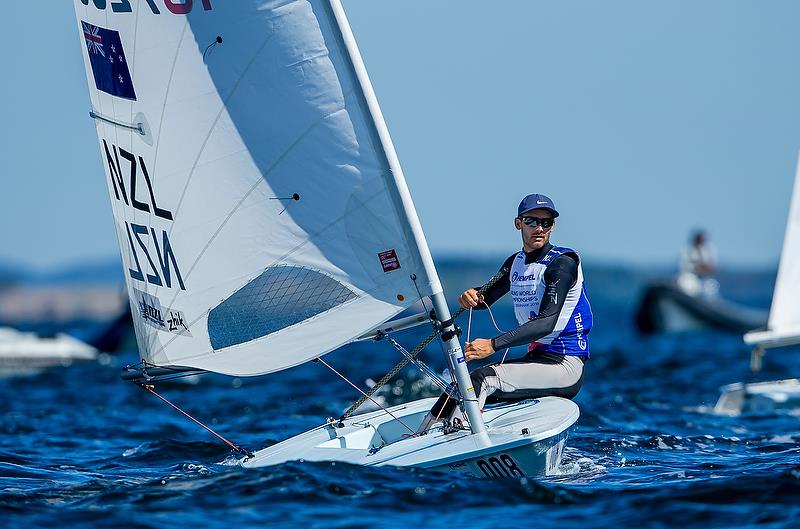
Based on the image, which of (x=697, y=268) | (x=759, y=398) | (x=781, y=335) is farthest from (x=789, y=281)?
(x=697, y=268)

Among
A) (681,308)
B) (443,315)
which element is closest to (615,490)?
(443,315)

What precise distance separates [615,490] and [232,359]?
2515mm

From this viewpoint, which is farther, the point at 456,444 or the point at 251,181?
the point at 251,181

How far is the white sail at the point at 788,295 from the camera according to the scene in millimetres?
12102

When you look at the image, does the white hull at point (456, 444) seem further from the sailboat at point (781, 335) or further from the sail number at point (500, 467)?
the sailboat at point (781, 335)

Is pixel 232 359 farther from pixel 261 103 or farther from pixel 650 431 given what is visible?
pixel 650 431

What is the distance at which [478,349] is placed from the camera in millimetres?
7152

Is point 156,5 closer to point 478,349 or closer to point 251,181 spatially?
point 251,181

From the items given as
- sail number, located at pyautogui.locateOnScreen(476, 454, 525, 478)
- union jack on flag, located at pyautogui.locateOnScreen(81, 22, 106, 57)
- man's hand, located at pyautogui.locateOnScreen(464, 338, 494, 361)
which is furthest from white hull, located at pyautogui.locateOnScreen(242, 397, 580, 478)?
union jack on flag, located at pyautogui.locateOnScreen(81, 22, 106, 57)

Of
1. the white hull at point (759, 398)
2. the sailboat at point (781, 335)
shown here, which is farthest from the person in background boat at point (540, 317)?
the white hull at point (759, 398)

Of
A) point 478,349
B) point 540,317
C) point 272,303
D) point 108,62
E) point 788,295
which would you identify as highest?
point 108,62

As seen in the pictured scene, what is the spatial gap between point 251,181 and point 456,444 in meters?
2.05

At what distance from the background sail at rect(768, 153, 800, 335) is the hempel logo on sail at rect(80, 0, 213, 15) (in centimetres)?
755

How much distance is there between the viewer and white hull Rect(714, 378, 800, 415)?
12062 mm
